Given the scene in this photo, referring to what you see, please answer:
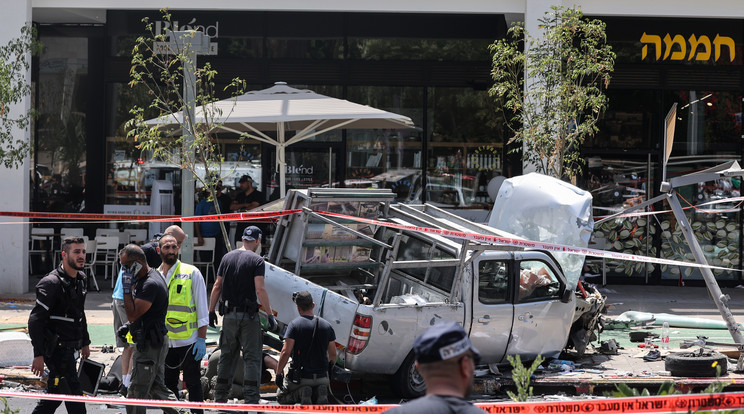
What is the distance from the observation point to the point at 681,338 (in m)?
12.8

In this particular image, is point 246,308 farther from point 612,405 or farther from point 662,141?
point 662,141

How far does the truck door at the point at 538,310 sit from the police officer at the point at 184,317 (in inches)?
138

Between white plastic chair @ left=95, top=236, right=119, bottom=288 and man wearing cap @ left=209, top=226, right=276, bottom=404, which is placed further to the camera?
white plastic chair @ left=95, top=236, right=119, bottom=288

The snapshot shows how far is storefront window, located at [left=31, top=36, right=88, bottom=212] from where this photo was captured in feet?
58.4

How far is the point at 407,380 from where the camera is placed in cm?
959

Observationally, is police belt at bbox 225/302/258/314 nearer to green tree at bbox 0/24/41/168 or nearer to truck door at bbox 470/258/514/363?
truck door at bbox 470/258/514/363

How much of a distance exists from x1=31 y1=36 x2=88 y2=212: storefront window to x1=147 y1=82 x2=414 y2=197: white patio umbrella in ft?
15.9

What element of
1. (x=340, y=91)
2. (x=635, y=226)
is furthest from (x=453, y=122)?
(x=635, y=226)

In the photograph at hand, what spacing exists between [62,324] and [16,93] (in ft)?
28.7

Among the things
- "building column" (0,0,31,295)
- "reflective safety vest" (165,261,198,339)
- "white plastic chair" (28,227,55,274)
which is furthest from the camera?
"white plastic chair" (28,227,55,274)

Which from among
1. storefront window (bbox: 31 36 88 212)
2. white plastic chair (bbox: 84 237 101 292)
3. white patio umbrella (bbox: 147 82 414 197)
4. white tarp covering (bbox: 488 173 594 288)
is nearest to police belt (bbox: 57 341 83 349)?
white patio umbrella (bbox: 147 82 414 197)

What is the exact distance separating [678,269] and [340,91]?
7.19m

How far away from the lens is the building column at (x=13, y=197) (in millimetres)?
15625

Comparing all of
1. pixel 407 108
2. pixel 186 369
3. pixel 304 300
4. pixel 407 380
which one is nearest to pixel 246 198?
pixel 407 108
